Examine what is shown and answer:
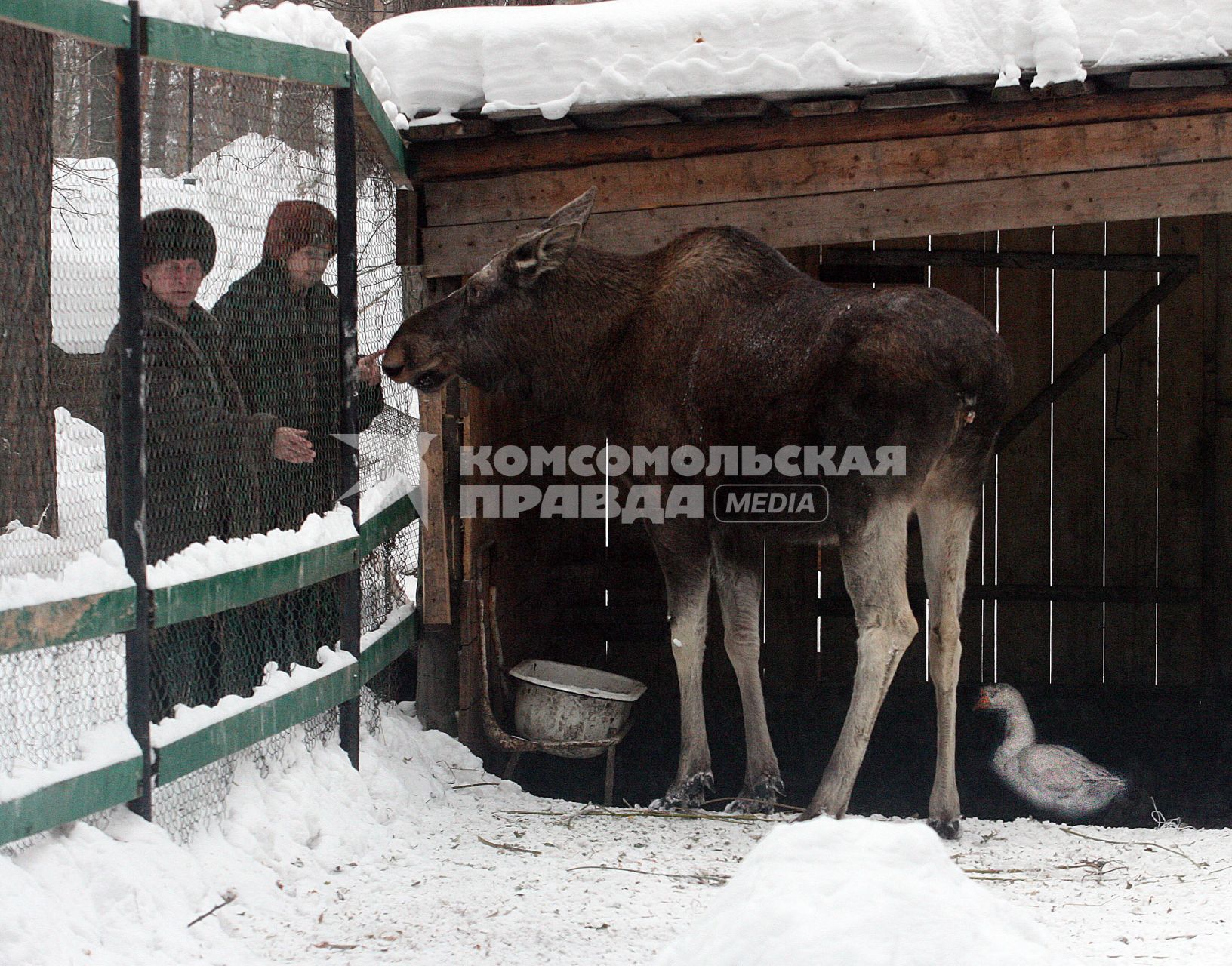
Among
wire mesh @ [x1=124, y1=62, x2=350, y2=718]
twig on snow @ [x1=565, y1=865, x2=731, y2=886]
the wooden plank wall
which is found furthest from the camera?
the wooden plank wall

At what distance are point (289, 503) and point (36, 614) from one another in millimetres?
1743

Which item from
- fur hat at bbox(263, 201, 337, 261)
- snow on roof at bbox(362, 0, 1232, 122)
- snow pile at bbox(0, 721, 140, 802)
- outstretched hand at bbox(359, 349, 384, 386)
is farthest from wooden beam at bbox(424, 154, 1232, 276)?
snow pile at bbox(0, 721, 140, 802)

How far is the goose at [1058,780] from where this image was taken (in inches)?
227

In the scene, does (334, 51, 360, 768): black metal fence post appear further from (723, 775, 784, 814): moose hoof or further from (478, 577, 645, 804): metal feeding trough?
(723, 775, 784, 814): moose hoof

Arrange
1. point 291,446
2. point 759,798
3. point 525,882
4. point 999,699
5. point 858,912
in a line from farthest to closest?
point 999,699 < point 759,798 < point 291,446 < point 525,882 < point 858,912

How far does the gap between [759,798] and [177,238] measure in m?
3.31

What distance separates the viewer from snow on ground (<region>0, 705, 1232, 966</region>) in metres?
2.45

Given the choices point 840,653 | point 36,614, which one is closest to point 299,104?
point 36,614

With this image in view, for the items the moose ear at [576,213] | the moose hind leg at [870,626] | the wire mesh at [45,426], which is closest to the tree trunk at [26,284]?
the wire mesh at [45,426]

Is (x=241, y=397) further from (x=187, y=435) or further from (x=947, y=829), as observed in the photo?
(x=947, y=829)

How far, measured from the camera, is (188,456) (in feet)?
13.9

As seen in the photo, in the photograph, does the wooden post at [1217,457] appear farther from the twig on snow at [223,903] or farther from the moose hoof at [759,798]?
the twig on snow at [223,903]

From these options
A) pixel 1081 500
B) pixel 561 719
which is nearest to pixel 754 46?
pixel 561 719

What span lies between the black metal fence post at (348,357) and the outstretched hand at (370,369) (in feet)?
1.85
